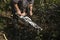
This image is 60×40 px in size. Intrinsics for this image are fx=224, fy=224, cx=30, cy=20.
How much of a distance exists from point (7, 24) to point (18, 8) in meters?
0.60

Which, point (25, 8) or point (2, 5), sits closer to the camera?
point (25, 8)

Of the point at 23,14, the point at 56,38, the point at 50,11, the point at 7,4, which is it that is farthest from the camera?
the point at 7,4

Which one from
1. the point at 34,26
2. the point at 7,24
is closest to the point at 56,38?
the point at 34,26

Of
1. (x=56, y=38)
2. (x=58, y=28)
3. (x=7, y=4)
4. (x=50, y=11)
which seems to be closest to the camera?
(x=56, y=38)

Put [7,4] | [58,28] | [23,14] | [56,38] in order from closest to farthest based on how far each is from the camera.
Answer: [56,38]
[58,28]
[23,14]
[7,4]

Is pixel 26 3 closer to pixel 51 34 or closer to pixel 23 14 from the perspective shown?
pixel 23 14

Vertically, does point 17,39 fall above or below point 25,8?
below

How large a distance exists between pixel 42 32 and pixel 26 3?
103 centimetres

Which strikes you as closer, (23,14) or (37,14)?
(23,14)

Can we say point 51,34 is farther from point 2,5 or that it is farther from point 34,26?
point 2,5

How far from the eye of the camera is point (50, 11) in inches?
243

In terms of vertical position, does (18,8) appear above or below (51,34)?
above

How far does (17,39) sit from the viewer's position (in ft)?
17.3

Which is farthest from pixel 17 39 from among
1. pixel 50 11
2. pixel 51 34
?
pixel 50 11
